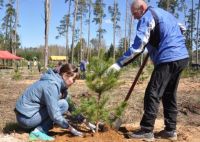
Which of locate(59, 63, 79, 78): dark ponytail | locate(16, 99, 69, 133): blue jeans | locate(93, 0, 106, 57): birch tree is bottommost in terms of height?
locate(16, 99, 69, 133): blue jeans

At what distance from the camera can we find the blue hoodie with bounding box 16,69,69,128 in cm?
450

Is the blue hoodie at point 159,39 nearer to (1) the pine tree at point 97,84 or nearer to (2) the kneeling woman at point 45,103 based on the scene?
(1) the pine tree at point 97,84

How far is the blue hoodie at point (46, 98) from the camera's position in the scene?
14.8 ft

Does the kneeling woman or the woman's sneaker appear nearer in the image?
the kneeling woman

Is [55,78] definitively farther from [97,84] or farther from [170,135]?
[170,135]

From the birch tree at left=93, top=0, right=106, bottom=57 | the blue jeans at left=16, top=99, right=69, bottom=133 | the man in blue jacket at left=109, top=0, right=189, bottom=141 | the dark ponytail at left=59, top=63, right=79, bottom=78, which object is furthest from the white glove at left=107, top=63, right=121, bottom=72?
the birch tree at left=93, top=0, right=106, bottom=57

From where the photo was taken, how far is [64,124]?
4.54m

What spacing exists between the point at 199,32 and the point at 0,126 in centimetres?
4875

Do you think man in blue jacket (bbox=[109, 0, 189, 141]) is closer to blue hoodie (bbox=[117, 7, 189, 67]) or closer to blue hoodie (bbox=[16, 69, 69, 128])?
blue hoodie (bbox=[117, 7, 189, 67])

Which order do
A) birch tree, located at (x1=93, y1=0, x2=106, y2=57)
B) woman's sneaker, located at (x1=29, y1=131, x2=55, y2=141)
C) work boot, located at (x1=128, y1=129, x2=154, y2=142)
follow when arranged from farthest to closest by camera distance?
birch tree, located at (x1=93, y1=0, x2=106, y2=57)
work boot, located at (x1=128, y1=129, x2=154, y2=142)
woman's sneaker, located at (x1=29, y1=131, x2=55, y2=141)

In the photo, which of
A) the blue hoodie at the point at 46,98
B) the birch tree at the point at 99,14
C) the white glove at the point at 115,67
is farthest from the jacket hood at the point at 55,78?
the birch tree at the point at 99,14

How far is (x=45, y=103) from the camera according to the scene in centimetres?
467

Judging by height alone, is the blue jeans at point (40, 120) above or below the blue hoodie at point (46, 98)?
below

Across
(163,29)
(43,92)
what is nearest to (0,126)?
(43,92)
